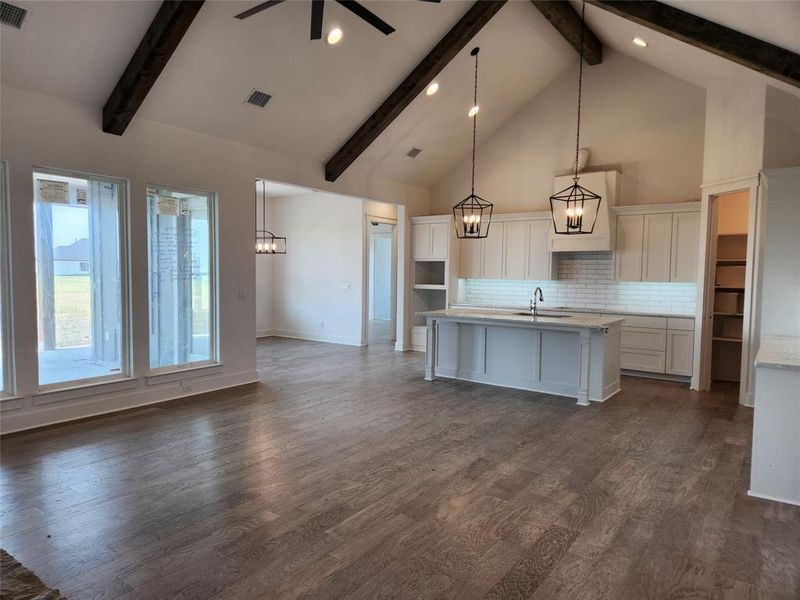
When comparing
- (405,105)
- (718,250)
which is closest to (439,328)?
(405,105)

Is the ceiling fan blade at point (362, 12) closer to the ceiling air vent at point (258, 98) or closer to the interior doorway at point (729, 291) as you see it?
the ceiling air vent at point (258, 98)

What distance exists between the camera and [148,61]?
A: 180 inches

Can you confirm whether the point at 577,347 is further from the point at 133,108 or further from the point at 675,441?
the point at 133,108

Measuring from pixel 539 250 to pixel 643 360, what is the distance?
2277 millimetres

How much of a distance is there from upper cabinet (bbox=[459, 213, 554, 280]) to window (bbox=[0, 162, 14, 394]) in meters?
6.56

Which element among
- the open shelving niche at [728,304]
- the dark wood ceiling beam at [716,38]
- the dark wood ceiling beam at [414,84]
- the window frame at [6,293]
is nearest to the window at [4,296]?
the window frame at [6,293]

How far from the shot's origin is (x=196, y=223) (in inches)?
241

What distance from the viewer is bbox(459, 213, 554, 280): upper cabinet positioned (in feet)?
26.9

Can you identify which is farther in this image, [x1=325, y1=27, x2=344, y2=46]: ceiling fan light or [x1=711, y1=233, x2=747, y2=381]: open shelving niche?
[x1=711, y1=233, x2=747, y2=381]: open shelving niche

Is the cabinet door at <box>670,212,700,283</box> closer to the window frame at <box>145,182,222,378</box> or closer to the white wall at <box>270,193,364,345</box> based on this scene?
the white wall at <box>270,193,364,345</box>

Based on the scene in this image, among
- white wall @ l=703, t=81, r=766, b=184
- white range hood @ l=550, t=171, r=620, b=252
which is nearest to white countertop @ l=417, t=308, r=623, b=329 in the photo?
white range hood @ l=550, t=171, r=620, b=252

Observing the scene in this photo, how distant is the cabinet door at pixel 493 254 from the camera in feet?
28.5

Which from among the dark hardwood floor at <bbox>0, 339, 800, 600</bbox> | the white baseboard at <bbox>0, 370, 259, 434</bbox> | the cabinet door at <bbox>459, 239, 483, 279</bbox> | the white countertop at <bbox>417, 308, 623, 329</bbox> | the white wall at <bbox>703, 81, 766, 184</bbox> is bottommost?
the dark hardwood floor at <bbox>0, 339, 800, 600</bbox>

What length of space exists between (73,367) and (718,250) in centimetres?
819
